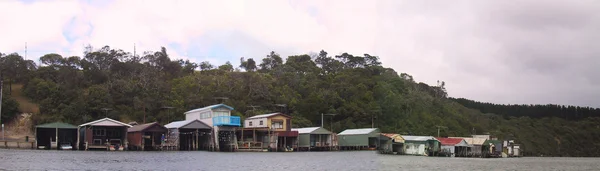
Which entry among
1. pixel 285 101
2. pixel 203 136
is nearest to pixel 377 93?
pixel 285 101

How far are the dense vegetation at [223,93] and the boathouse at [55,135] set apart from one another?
13.6 ft

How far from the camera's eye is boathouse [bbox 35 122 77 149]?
2316 inches

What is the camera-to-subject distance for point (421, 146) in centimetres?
6544

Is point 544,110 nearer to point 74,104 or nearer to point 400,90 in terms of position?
point 400,90

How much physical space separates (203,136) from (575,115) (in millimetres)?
108698

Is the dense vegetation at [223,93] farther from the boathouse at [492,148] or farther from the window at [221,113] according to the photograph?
the boathouse at [492,148]

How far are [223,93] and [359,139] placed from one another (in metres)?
20.8

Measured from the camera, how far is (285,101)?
81500 millimetres

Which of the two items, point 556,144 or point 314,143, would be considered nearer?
point 314,143

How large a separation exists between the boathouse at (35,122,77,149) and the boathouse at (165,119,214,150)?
10.6 m

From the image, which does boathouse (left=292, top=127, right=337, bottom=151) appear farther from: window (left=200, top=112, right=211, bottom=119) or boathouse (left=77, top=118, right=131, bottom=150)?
boathouse (left=77, top=118, right=131, bottom=150)

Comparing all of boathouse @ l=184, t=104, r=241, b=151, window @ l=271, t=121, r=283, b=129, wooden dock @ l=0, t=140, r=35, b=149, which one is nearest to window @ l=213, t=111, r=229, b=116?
boathouse @ l=184, t=104, r=241, b=151

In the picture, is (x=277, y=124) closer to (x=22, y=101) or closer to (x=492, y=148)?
(x=492, y=148)

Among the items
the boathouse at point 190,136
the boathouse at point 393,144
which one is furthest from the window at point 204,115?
the boathouse at point 393,144
